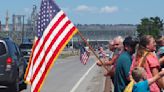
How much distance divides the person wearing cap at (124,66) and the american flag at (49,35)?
938mm

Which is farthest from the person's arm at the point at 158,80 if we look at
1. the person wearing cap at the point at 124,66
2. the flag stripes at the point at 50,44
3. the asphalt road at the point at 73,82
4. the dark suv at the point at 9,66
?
the asphalt road at the point at 73,82

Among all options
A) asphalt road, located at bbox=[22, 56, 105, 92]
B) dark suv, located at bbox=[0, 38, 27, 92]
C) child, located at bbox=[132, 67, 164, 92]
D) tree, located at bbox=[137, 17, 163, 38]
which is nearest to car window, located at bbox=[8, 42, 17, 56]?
dark suv, located at bbox=[0, 38, 27, 92]

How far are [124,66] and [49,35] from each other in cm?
137

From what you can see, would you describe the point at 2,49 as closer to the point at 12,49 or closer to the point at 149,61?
the point at 12,49

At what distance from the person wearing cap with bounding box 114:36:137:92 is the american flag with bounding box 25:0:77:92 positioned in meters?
0.94

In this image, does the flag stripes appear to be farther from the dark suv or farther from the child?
the dark suv

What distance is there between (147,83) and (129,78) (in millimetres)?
1052

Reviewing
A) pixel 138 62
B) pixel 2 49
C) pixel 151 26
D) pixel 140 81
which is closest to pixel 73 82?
pixel 2 49

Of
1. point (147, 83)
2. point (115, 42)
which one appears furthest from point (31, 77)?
point (147, 83)

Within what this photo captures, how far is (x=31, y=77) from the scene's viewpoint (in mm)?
9227

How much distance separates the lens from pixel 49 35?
889 centimetres

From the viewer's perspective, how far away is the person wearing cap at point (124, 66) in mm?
8219

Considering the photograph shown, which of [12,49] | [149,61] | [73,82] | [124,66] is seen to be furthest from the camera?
[73,82]

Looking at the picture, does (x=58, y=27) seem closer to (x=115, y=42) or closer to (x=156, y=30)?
(x=115, y=42)
